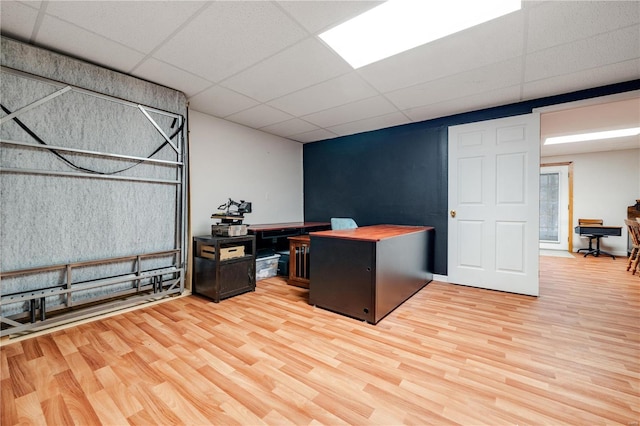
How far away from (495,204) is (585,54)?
5.65 ft

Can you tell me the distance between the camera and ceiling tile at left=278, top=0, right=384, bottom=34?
1.69 metres

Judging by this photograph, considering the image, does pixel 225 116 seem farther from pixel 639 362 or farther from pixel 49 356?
pixel 639 362

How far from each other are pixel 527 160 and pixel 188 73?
13.0 ft

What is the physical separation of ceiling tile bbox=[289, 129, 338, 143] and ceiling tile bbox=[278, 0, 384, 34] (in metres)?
2.66

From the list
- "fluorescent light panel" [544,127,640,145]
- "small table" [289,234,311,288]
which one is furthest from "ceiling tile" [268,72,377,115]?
"fluorescent light panel" [544,127,640,145]

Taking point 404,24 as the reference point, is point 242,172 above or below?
below

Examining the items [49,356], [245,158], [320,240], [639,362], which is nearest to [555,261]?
[639,362]

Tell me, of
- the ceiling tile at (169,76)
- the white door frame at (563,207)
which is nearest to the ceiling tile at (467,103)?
the ceiling tile at (169,76)

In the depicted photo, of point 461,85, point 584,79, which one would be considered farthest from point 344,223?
point 584,79

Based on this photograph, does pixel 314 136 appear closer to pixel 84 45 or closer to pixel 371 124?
pixel 371 124

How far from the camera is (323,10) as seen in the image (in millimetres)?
1744

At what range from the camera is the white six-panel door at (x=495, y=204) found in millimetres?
3188

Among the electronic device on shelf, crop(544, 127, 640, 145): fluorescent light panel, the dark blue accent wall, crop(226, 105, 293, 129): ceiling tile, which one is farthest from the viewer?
crop(544, 127, 640, 145): fluorescent light panel

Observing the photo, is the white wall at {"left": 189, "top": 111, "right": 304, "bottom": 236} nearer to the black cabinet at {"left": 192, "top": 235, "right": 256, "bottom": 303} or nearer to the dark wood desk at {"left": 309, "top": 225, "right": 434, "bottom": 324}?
the black cabinet at {"left": 192, "top": 235, "right": 256, "bottom": 303}
